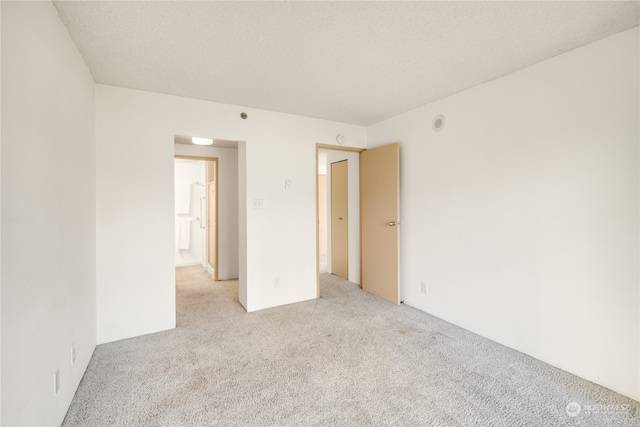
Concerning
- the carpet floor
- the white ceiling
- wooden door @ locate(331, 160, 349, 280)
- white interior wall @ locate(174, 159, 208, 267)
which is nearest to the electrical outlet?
the carpet floor

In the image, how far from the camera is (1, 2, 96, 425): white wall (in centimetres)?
111

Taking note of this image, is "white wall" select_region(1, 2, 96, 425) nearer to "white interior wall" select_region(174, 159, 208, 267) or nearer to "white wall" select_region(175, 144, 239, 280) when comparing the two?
"white wall" select_region(175, 144, 239, 280)

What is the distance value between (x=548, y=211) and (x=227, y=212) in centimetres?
409

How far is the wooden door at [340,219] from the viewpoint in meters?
4.55

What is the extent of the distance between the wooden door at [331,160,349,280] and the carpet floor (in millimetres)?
1743

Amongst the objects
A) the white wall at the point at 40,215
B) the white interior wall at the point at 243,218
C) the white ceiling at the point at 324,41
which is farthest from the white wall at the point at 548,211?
the white wall at the point at 40,215

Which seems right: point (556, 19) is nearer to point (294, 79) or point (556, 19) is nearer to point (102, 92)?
point (294, 79)

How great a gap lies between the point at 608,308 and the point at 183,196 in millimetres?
6525

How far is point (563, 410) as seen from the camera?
1698 mm

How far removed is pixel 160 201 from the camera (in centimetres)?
276

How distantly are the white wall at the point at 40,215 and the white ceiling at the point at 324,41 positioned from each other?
0.36 m

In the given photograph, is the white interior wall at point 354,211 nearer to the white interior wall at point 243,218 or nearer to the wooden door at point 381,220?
the wooden door at point 381,220

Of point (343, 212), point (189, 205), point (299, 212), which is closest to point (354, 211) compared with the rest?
point (343, 212)

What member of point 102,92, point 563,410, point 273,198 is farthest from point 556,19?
point 102,92
